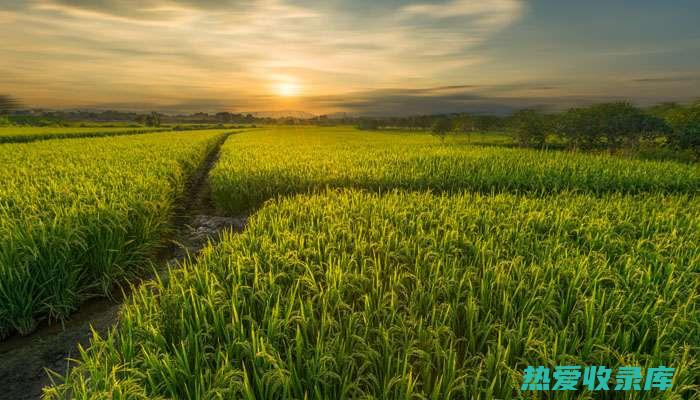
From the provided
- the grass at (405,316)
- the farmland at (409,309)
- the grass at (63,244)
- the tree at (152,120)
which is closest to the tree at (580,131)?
the farmland at (409,309)

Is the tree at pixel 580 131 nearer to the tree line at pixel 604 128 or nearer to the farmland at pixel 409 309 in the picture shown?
the tree line at pixel 604 128

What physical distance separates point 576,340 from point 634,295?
157cm

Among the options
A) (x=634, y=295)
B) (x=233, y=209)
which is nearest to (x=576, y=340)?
(x=634, y=295)

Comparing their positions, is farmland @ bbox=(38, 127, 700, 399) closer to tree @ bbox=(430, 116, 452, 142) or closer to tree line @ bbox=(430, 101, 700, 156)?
tree line @ bbox=(430, 101, 700, 156)

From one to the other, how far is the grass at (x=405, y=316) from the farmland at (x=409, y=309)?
0.02m

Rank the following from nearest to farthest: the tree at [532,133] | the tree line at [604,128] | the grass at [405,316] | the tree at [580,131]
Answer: the grass at [405,316] < the tree line at [604,128] < the tree at [580,131] < the tree at [532,133]

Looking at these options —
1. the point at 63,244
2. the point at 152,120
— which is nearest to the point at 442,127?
the point at 63,244

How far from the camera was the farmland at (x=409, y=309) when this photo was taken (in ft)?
7.53

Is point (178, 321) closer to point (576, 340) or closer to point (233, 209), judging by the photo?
point (576, 340)

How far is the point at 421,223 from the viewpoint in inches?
222

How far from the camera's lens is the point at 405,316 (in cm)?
297

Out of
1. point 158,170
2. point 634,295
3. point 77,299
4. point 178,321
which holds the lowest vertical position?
point 77,299

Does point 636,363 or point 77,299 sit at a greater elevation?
point 636,363

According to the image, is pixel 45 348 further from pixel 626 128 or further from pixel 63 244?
pixel 626 128
